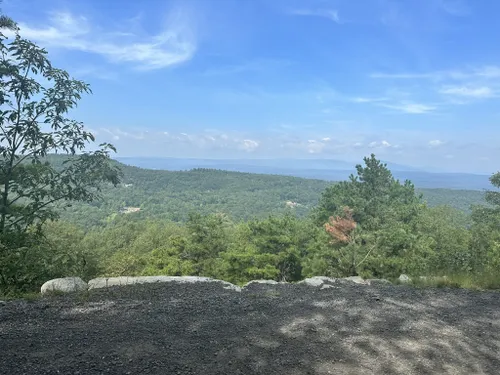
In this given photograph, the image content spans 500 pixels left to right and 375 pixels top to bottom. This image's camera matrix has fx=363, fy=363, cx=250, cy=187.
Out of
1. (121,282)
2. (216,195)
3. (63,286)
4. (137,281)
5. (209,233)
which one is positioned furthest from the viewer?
(216,195)

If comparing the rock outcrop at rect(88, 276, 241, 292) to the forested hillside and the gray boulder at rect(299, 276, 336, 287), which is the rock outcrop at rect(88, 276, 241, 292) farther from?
the forested hillside

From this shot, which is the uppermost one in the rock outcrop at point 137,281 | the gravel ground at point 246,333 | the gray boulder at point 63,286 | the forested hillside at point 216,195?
the gravel ground at point 246,333

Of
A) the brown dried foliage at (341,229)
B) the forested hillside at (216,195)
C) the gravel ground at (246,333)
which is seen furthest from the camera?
the forested hillside at (216,195)

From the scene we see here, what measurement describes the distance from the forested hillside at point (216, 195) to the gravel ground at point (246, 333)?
185ft

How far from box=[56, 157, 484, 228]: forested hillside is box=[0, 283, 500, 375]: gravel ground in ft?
185

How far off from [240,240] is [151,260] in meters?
5.35

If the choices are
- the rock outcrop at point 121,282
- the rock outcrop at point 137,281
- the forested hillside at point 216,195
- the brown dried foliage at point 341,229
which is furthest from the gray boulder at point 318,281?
the forested hillside at point 216,195

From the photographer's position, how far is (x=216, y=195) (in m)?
91.6

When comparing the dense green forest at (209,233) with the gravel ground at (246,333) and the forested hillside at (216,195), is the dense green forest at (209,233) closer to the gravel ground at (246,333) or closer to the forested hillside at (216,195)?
the gravel ground at (246,333)

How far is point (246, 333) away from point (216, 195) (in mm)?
88290

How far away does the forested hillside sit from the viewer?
7225 centimetres

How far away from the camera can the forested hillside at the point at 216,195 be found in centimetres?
7225

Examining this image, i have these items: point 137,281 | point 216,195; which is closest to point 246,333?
point 137,281

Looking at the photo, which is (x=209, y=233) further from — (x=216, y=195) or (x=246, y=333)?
(x=216, y=195)
